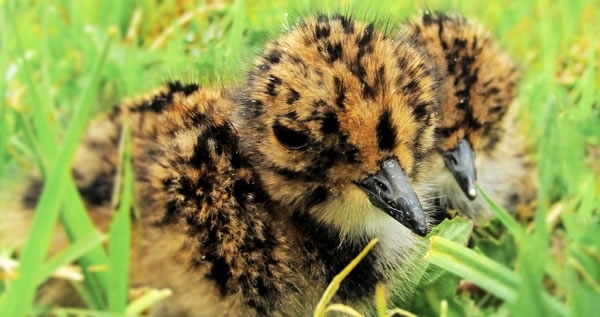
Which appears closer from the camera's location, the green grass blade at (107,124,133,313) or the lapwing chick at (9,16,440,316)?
the lapwing chick at (9,16,440,316)

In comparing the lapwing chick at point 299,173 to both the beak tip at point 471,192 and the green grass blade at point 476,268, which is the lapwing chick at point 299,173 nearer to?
the green grass blade at point 476,268

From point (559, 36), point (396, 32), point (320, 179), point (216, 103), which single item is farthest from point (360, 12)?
point (559, 36)

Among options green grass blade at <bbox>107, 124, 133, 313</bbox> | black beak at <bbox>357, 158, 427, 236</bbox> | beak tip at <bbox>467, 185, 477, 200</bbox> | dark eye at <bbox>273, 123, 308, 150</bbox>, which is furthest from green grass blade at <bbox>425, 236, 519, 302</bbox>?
green grass blade at <bbox>107, 124, 133, 313</bbox>

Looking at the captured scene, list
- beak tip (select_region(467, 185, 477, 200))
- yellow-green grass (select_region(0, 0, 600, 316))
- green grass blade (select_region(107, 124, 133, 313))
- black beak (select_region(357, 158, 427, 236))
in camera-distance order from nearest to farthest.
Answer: yellow-green grass (select_region(0, 0, 600, 316)) → black beak (select_region(357, 158, 427, 236)) → green grass blade (select_region(107, 124, 133, 313)) → beak tip (select_region(467, 185, 477, 200))

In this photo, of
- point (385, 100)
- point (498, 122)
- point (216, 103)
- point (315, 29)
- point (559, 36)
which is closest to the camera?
point (385, 100)

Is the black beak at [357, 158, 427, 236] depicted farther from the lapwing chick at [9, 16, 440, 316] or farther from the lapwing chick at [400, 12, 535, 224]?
the lapwing chick at [400, 12, 535, 224]

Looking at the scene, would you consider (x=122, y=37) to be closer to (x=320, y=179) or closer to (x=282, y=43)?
(x=282, y=43)
